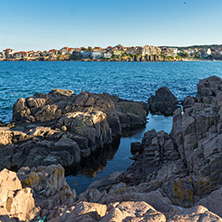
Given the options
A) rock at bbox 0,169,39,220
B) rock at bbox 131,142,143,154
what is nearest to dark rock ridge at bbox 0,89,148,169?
rock at bbox 131,142,143,154

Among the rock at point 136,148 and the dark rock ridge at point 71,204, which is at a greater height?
the dark rock ridge at point 71,204

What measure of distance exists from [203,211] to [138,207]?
197 cm

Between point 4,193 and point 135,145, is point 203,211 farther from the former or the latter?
point 135,145

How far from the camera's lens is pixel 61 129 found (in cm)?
2869

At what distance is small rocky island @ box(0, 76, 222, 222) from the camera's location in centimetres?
814

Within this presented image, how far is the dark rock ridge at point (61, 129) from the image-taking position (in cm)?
2448

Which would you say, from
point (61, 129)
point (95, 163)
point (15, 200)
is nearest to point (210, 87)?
point (95, 163)

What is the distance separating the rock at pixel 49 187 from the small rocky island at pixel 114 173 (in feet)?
0.17

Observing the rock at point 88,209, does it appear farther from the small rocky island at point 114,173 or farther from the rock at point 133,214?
the rock at point 133,214

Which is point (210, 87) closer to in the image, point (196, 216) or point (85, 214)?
point (196, 216)

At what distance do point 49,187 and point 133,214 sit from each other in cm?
814

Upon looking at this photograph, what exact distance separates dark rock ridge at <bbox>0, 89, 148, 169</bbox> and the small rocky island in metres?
0.10

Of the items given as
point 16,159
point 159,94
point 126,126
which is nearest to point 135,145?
point 126,126

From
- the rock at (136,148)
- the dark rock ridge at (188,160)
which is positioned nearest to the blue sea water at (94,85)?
the rock at (136,148)
